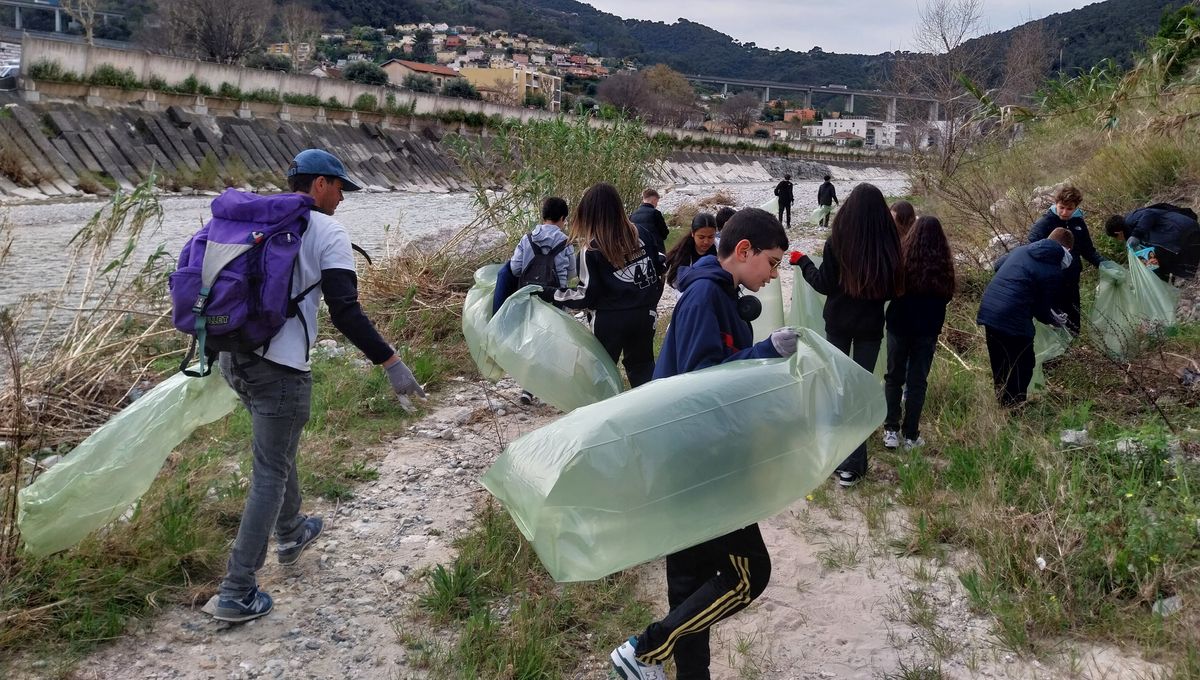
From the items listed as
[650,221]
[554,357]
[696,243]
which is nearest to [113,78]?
[650,221]

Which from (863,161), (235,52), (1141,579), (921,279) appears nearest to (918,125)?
(921,279)

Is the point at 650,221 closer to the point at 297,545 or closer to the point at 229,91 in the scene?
the point at 297,545

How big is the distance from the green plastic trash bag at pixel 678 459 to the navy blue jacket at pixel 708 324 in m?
0.06

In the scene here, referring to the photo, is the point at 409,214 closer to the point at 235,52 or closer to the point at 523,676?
the point at 523,676

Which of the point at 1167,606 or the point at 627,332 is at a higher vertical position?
the point at 627,332

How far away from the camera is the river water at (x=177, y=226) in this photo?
1122 cm

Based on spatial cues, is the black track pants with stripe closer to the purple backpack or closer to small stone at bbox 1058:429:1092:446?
the purple backpack

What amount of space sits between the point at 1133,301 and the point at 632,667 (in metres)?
4.57

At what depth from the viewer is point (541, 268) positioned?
494cm

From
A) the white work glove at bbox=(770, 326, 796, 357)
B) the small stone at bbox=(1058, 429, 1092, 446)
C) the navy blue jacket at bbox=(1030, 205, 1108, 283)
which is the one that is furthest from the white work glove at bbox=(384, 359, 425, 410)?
the navy blue jacket at bbox=(1030, 205, 1108, 283)

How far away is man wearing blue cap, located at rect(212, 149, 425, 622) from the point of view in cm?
303

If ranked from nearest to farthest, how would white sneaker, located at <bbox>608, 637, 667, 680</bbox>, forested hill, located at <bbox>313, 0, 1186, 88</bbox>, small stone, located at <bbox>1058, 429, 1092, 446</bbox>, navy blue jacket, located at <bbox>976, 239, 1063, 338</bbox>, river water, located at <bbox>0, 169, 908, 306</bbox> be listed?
white sneaker, located at <bbox>608, 637, 667, 680</bbox>
small stone, located at <bbox>1058, 429, 1092, 446</bbox>
navy blue jacket, located at <bbox>976, 239, 1063, 338</bbox>
river water, located at <bbox>0, 169, 908, 306</bbox>
forested hill, located at <bbox>313, 0, 1186, 88</bbox>

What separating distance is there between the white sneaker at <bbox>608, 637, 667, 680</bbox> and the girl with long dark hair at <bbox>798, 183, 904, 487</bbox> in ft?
6.89

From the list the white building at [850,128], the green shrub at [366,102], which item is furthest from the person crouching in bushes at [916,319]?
the white building at [850,128]
